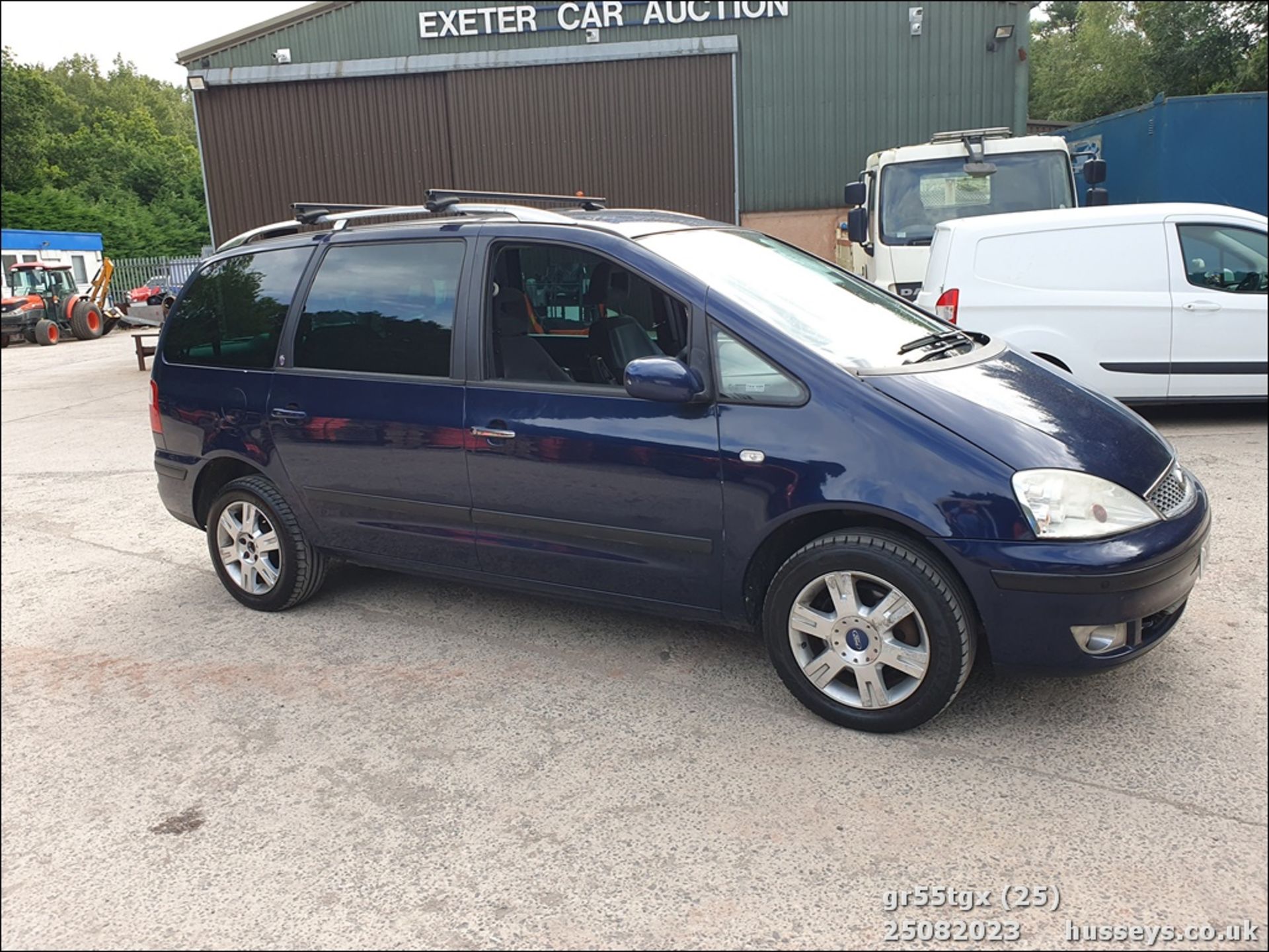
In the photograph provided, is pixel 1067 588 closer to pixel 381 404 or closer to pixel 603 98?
pixel 381 404

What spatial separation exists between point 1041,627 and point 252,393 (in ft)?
10.8

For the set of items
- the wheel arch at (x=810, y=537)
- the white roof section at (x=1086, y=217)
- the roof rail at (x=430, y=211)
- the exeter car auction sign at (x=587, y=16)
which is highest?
the exeter car auction sign at (x=587, y=16)

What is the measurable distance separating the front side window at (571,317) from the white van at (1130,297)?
404cm

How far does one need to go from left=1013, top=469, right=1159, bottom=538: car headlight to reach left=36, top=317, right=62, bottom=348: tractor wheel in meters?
26.2

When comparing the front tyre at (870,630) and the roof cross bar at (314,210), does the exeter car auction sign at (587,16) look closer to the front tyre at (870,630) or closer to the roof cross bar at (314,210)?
the roof cross bar at (314,210)

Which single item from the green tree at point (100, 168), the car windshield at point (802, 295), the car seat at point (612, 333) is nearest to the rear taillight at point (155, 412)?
the car seat at point (612, 333)

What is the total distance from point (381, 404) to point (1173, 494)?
286 centimetres

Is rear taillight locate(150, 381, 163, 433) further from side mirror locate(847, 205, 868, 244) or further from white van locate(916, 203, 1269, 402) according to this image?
side mirror locate(847, 205, 868, 244)

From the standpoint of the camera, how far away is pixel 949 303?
7.33 meters

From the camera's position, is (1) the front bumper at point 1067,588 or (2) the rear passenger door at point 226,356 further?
(2) the rear passenger door at point 226,356

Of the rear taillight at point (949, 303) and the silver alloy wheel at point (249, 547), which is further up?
the rear taillight at point (949, 303)

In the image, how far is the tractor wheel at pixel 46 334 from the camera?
23.9m

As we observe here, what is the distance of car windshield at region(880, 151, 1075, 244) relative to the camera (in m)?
9.39

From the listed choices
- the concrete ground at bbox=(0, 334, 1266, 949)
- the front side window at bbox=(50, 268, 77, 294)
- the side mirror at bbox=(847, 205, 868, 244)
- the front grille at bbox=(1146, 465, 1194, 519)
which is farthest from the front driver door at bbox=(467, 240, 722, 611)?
the front side window at bbox=(50, 268, 77, 294)
